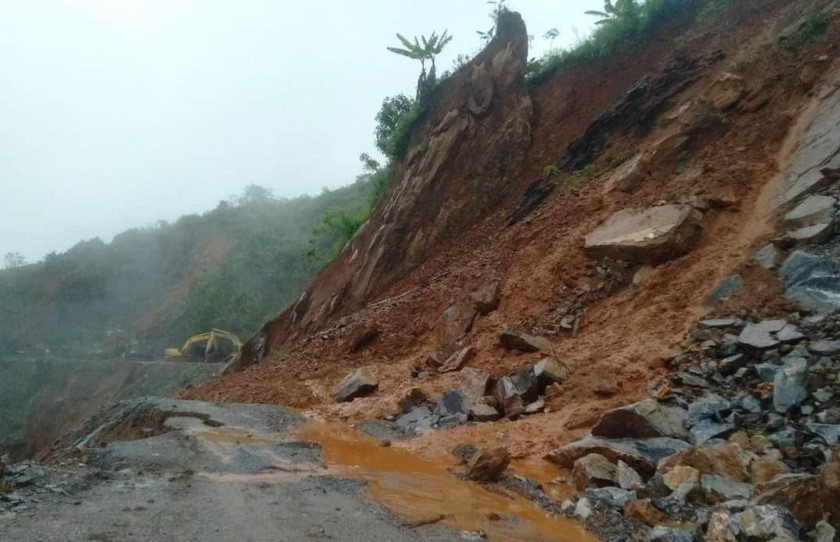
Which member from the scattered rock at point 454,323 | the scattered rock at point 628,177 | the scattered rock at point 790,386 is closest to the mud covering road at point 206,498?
the scattered rock at point 790,386

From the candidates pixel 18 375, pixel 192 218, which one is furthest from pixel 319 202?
pixel 18 375

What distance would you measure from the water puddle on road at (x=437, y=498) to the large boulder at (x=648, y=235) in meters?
5.36

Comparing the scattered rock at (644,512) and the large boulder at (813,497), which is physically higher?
the large boulder at (813,497)

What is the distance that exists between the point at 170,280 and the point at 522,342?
46981 mm

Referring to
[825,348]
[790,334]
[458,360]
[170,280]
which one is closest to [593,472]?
[825,348]

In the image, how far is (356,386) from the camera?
1113 cm

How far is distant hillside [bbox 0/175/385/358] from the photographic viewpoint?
38.5 m

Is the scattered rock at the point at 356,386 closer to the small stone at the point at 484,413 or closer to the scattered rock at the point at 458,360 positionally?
the scattered rock at the point at 458,360

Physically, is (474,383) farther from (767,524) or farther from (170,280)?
(170,280)

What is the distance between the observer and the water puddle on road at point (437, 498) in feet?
16.5

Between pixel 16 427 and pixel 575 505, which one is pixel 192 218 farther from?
pixel 575 505

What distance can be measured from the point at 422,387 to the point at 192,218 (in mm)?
51277

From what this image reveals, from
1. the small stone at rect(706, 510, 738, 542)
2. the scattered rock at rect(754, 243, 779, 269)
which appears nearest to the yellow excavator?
the scattered rock at rect(754, 243, 779, 269)

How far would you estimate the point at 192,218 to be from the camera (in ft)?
185
